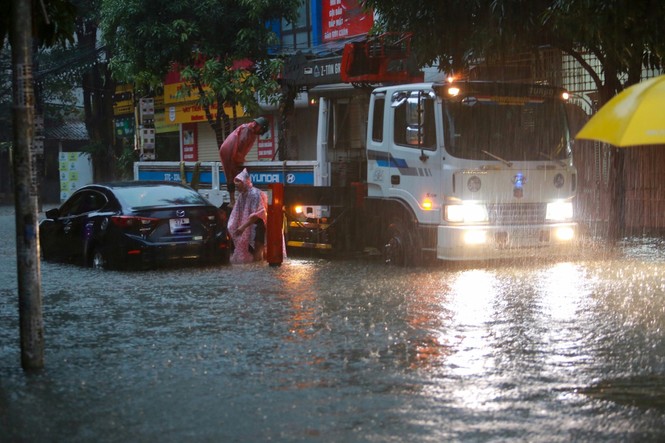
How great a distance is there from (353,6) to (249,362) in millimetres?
19656

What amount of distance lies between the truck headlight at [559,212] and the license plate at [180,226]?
514 cm

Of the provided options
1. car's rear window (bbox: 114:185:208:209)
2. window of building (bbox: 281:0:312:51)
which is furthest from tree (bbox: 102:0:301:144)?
car's rear window (bbox: 114:185:208:209)

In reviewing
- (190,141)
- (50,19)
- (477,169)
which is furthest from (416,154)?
(190,141)

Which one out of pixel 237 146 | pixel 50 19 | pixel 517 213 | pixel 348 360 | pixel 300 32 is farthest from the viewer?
pixel 300 32

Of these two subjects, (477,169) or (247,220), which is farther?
(247,220)

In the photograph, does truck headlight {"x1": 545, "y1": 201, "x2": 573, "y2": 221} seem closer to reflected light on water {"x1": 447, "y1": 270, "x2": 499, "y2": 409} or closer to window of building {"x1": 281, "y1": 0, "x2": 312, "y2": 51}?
reflected light on water {"x1": 447, "y1": 270, "x2": 499, "y2": 409}

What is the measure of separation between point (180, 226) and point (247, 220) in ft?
4.69

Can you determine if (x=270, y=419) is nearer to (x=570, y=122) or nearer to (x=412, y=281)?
(x=412, y=281)

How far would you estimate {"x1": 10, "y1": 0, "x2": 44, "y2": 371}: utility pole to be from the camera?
307 inches

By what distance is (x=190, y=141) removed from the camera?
3541 centimetres

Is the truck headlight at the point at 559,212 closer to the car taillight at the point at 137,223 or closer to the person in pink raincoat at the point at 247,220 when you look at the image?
the person in pink raincoat at the point at 247,220

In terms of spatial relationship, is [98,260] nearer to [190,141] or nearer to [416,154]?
[416,154]

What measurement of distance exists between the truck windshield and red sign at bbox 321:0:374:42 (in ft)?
37.5

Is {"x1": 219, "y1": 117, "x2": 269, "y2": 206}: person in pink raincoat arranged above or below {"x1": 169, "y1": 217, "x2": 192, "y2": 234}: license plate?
above
